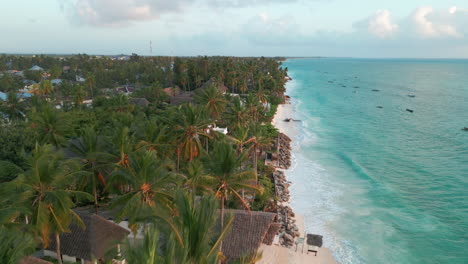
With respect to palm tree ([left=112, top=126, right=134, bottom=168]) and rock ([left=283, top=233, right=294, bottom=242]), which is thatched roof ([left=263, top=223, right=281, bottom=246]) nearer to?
rock ([left=283, top=233, right=294, bottom=242])

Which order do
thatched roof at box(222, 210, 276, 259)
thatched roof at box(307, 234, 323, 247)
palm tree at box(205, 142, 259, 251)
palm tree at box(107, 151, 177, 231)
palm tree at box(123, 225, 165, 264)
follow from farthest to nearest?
1. thatched roof at box(307, 234, 323, 247)
2. thatched roof at box(222, 210, 276, 259)
3. palm tree at box(205, 142, 259, 251)
4. palm tree at box(107, 151, 177, 231)
5. palm tree at box(123, 225, 165, 264)

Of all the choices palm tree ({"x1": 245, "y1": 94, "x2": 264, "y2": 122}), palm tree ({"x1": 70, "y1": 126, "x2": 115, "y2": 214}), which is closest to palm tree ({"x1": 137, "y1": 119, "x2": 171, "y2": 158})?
palm tree ({"x1": 70, "y1": 126, "x2": 115, "y2": 214})

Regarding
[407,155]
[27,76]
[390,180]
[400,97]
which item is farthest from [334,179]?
[27,76]

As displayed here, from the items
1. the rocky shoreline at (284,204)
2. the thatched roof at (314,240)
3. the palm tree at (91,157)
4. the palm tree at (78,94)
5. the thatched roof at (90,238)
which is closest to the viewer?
the thatched roof at (90,238)

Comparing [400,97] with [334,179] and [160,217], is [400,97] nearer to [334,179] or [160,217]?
[334,179]

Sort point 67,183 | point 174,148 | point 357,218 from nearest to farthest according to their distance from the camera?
point 67,183 < point 174,148 < point 357,218

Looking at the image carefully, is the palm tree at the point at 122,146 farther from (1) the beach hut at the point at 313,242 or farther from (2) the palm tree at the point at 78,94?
(2) the palm tree at the point at 78,94

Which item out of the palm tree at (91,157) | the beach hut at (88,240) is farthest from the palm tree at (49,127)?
the beach hut at (88,240)
